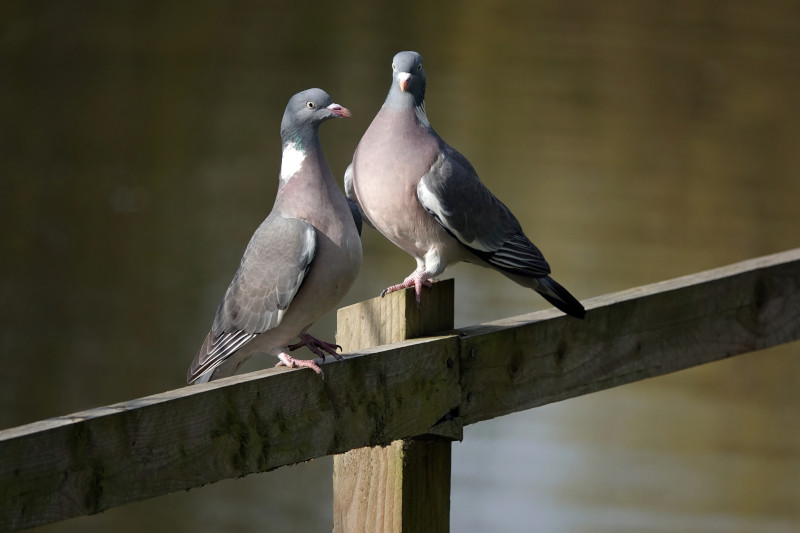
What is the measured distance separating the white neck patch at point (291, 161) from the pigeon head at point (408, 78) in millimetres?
248

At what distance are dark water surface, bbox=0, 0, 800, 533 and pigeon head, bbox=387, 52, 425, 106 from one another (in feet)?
7.19

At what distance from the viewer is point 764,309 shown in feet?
7.59

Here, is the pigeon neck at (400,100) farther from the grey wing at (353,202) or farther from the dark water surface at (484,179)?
the dark water surface at (484,179)

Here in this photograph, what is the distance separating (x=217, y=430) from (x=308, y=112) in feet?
2.00

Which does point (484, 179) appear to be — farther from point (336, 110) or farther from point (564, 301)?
point (336, 110)

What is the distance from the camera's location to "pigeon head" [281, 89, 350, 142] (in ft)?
5.89

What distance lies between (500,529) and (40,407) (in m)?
1.79

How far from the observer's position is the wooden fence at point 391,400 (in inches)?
48.9

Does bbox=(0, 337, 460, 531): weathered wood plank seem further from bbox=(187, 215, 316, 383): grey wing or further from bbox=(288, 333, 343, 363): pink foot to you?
bbox=(187, 215, 316, 383): grey wing

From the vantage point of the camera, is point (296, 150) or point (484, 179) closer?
point (296, 150)

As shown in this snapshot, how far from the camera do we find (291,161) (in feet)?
5.96

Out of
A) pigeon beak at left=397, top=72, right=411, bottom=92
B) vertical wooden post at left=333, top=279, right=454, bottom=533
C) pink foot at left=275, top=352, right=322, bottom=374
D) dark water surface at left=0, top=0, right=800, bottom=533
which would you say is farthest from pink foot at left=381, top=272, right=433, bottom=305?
dark water surface at left=0, top=0, right=800, bottom=533

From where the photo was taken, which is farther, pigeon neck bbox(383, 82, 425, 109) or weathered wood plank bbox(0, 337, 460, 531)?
pigeon neck bbox(383, 82, 425, 109)

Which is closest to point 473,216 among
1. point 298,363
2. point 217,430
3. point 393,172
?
point 393,172
